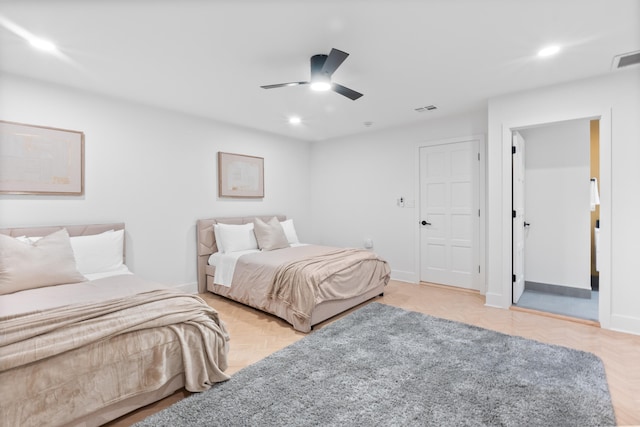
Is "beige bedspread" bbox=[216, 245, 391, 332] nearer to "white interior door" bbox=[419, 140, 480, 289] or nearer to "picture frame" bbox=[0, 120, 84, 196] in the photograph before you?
"white interior door" bbox=[419, 140, 480, 289]

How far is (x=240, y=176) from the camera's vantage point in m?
4.83

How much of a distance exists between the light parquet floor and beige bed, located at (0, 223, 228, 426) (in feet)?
0.67

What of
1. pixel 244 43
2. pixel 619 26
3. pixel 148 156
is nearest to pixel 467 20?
pixel 619 26

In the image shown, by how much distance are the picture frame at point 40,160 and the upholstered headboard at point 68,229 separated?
1.16 ft

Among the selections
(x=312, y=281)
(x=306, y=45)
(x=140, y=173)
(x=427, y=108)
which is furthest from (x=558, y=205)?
(x=140, y=173)

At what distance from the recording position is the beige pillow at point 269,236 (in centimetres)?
435

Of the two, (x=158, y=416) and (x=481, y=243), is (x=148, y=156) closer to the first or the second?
(x=158, y=416)

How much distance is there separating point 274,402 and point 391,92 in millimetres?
3221

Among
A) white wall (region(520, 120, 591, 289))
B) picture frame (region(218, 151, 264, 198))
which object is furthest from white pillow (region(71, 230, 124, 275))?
white wall (region(520, 120, 591, 289))

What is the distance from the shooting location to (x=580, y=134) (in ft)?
12.9

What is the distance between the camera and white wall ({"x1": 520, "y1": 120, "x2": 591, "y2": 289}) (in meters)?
3.95

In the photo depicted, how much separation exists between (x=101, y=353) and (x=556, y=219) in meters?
5.16

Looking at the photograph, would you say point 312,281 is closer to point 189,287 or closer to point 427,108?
point 189,287

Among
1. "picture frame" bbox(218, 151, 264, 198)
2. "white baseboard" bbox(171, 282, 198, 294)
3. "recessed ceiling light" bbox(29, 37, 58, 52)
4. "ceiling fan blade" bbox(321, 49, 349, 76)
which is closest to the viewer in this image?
"ceiling fan blade" bbox(321, 49, 349, 76)
